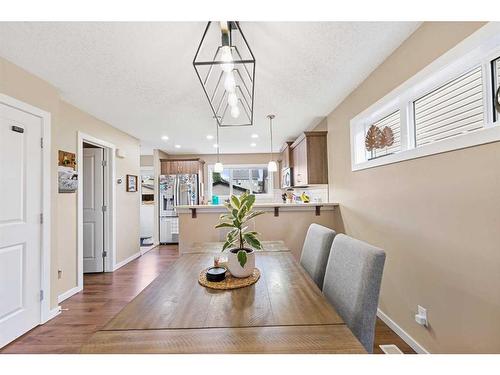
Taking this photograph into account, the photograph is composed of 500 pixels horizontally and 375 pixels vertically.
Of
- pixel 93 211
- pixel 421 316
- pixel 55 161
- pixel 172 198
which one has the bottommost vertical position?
pixel 421 316

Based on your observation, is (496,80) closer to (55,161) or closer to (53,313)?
(55,161)

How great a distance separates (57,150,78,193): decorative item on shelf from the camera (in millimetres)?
2807

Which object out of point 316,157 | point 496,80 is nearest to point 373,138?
point 496,80

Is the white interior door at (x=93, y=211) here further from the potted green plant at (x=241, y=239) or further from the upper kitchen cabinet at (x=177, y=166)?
the potted green plant at (x=241, y=239)

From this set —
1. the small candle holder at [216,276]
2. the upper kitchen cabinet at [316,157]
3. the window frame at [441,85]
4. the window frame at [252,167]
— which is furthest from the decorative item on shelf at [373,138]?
the window frame at [252,167]

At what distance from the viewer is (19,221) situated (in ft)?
6.93

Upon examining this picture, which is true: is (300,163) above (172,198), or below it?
above

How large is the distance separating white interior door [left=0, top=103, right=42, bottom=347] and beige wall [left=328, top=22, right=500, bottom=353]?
3304mm

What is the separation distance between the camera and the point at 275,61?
2.07 metres

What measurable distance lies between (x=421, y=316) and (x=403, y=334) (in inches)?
13.7

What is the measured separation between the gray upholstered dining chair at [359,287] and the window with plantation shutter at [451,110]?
3.45ft

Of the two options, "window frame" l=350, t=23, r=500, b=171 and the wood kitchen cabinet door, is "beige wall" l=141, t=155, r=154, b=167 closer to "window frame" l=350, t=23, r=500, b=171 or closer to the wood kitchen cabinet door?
the wood kitchen cabinet door
